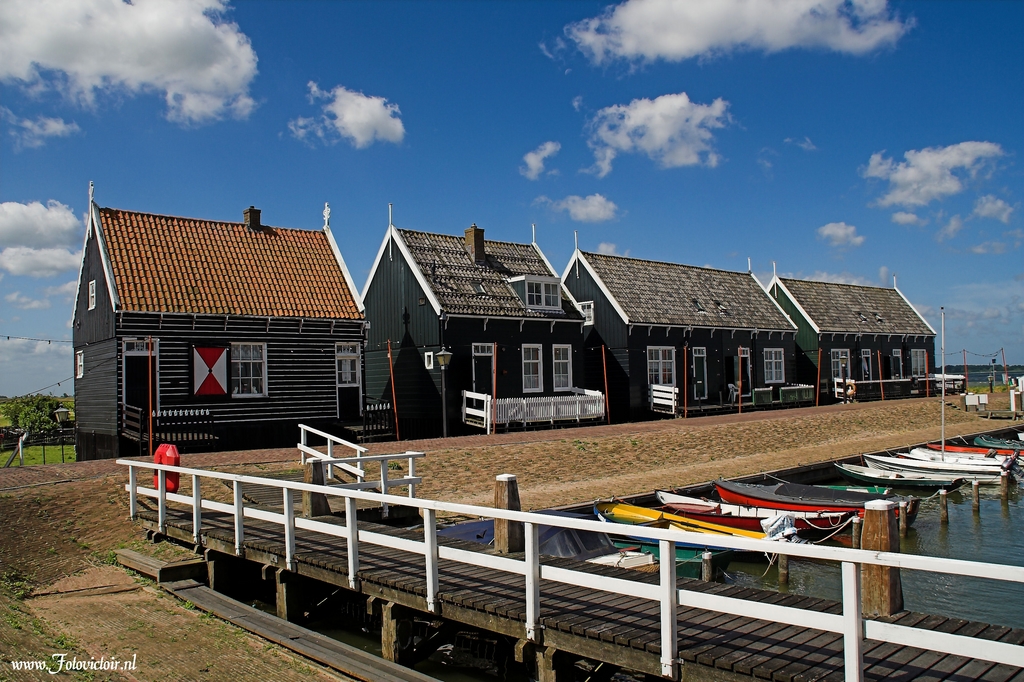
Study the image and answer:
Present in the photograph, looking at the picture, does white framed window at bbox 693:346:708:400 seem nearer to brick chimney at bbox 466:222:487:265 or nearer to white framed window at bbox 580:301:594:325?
white framed window at bbox 580:301:594:325

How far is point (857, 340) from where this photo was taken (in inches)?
1793

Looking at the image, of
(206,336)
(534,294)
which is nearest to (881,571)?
(206,336)

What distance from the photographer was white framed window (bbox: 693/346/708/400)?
36481mm

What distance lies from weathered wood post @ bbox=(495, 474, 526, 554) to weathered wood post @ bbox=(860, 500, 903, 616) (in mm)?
3963

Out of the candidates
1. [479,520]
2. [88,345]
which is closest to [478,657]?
[479,520]

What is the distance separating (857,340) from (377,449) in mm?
33305

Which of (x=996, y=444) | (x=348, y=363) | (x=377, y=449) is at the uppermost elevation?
(x=348, y=363)

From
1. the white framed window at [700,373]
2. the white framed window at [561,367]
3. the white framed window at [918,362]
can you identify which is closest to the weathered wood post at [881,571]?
the white framed window at [561,367]

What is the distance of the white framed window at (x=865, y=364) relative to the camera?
150 feet

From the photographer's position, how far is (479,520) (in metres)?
Answer: 13.6

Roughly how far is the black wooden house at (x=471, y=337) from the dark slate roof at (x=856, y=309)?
727 inches

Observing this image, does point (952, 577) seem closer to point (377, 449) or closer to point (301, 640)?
point (301, 640)

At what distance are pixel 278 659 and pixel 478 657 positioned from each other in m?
2.46

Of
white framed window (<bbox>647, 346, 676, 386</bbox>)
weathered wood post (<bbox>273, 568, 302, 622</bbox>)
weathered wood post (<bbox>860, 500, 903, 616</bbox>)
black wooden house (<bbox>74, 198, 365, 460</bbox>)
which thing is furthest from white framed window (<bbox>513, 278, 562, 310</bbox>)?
weathered wood post (<bbox>860, 500, 903, 616</bbox>)
